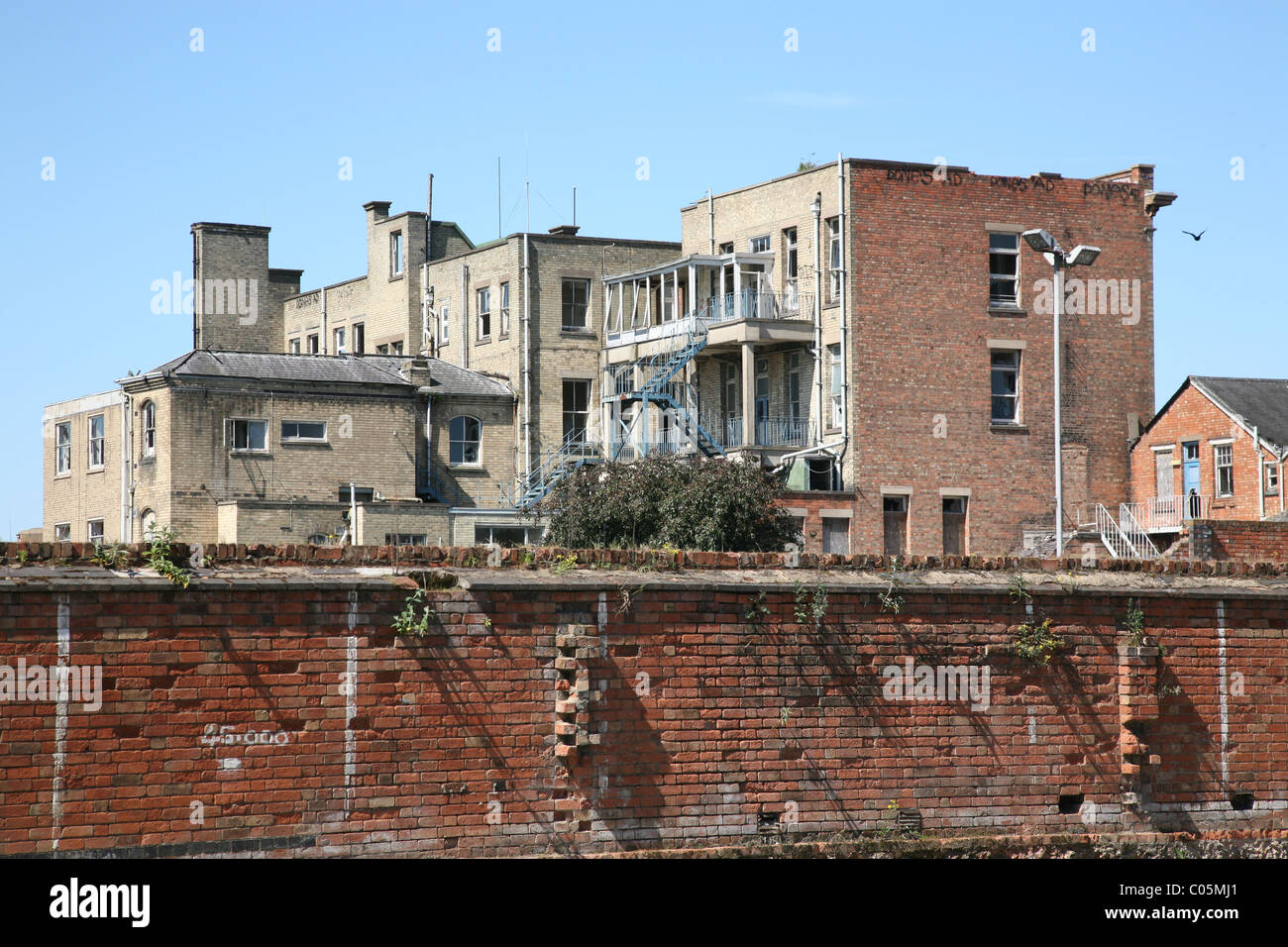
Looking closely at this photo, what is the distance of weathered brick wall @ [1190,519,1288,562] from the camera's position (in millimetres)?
36188

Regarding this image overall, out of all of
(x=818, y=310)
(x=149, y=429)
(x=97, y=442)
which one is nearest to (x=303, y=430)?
(x=149, y=429)

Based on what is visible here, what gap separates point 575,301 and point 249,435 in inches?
464

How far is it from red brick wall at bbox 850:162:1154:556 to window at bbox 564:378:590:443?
11.0 m

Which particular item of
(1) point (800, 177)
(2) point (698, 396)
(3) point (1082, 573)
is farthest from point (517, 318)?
(3) point (1082, 573)

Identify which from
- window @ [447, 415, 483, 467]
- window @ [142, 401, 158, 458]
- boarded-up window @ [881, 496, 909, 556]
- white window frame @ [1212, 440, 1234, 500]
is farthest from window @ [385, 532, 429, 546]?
white window frame @ [1212, 440, 1234, 500]

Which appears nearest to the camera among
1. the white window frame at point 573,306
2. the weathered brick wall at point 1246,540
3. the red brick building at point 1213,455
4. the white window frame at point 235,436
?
the weathered brick wall at point 1246,540

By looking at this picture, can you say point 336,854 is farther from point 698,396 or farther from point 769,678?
point 698,396

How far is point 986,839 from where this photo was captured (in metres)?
16.5

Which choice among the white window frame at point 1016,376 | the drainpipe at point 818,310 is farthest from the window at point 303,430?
the white window frame at point 1016,376

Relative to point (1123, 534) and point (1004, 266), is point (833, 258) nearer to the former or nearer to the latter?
point (1004, 266)

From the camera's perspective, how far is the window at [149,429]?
44.2 meters

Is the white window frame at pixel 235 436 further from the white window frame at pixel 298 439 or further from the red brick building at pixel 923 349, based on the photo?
the red brick building at pixel 923 349

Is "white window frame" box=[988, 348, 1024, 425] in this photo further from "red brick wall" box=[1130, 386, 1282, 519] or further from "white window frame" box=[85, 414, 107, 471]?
"white window frame" box=[85, 414, 107, 471]

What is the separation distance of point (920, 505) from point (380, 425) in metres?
15.3
